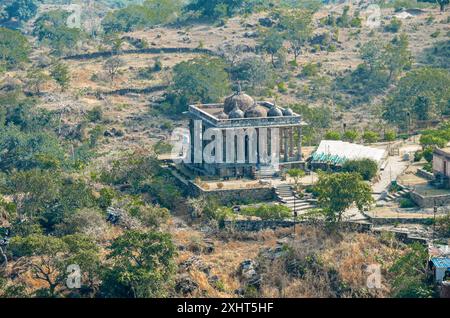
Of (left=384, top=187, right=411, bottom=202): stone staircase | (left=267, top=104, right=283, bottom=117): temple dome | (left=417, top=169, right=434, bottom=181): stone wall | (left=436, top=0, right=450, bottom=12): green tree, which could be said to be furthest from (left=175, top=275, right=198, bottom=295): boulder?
(left=436, top=0, right=450, bottom=12): green tree

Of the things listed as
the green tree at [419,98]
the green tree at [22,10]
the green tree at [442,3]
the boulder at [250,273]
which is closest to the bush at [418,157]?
the green tree at [419,98]

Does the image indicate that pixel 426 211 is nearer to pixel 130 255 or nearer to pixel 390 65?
pixel 130 255

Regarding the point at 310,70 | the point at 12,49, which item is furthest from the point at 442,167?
the point at 12,49

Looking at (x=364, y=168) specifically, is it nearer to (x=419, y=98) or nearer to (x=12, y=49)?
(x=419, y=98)

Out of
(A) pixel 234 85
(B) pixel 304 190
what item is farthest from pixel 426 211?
(A) pixel 234 85

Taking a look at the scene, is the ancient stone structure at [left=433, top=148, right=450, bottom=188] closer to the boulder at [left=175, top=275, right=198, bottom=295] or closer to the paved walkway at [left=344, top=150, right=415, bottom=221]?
the paved walkway at [left=344, top=150, right=415, bottom=221]

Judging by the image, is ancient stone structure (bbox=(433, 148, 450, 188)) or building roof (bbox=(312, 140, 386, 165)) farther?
building roof (bbox=(312, 140, 386, 165))
